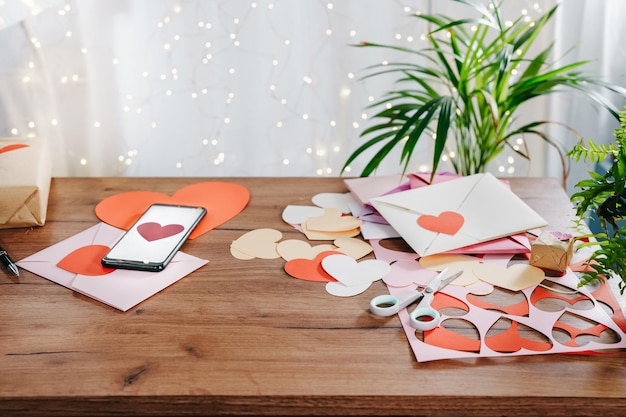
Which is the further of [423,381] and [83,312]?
[83,312]

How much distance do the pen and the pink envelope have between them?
17 mm

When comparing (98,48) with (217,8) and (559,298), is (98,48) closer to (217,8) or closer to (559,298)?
(217,8)

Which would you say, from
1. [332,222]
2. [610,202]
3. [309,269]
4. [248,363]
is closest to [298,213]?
[332,222]

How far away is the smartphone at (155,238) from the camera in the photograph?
0.95 m

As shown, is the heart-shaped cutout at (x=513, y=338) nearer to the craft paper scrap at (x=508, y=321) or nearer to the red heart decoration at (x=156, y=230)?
the craft paper scrap at (x=508, y=321)

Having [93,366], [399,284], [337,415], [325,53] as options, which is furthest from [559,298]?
[325,53]

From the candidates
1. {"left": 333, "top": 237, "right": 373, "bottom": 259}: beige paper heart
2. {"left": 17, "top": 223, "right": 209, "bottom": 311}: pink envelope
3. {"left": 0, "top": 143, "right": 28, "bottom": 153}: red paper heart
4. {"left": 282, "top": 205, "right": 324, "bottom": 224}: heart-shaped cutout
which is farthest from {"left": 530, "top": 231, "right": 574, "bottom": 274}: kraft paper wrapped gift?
{"left": 0, "top": 143, "right": 28, "bottom": 153}: red paper heart

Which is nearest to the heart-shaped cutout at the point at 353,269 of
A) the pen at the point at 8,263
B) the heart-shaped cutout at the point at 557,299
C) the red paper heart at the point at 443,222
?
the red paper heart at the point at 443,222

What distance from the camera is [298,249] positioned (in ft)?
3.29

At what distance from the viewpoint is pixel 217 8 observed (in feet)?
4.73

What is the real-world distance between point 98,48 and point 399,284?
99cm

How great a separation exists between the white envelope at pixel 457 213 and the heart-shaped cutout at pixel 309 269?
0.14 metres

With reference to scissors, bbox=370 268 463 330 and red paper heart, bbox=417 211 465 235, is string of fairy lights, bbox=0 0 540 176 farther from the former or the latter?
scissors, bbox=370 268 463 330

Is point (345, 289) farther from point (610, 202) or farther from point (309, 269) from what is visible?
point (610, 202)
